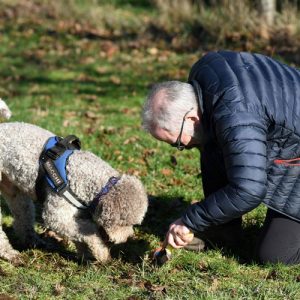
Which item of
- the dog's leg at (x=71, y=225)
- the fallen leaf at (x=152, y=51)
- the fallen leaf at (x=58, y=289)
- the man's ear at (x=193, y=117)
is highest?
the man's ear at (x=193, y=117)

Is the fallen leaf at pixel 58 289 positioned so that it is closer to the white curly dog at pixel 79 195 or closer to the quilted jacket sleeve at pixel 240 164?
the white curly dog at pixel 79 195

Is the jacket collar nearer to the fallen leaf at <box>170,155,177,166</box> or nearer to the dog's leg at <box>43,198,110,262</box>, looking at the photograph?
the dog's leg at <box>43,198,110,262</box>

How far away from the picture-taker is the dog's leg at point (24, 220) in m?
4.88

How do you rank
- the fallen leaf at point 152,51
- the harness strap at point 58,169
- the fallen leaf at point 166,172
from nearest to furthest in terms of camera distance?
the harness strap at point 58,169 < the fallen leaf at point 166,172 < the fallen leaf at point 152,51

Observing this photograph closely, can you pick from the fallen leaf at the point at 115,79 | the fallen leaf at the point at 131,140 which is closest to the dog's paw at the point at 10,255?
the fallen leaf at the point at 131,140

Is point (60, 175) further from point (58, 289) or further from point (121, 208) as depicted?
point (58, 289)

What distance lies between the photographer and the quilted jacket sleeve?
3.54 meters

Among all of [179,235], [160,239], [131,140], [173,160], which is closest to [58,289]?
[179,235]

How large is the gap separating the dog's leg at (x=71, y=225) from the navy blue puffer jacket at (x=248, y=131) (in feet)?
2.77

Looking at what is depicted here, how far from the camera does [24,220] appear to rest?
491 cm

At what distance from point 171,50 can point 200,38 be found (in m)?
0.68

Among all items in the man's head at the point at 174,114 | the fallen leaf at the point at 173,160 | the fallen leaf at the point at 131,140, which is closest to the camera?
the man's head at the point at 174,114

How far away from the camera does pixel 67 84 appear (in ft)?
33.9

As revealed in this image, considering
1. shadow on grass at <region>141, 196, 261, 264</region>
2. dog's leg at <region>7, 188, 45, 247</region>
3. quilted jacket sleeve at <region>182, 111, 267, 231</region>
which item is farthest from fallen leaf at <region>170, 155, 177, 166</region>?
quilted jacket sleeve at <region>182, 111, 267, 231</region>
